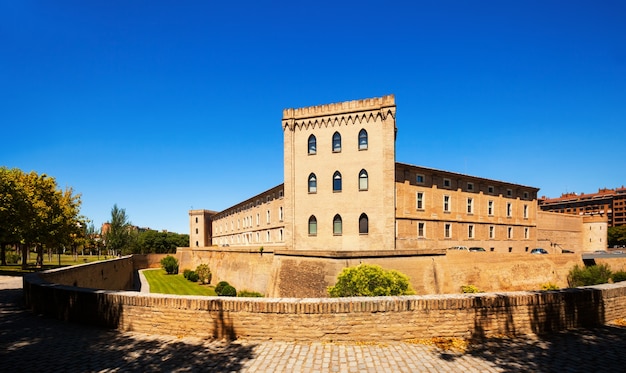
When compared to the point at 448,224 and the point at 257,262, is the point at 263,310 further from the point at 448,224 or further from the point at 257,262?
the point at 448,224

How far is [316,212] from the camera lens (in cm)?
2908

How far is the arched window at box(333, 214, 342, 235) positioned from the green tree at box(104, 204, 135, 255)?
53237mm

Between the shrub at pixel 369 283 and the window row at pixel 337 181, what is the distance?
12.2m

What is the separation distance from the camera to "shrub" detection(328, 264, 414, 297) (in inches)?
613

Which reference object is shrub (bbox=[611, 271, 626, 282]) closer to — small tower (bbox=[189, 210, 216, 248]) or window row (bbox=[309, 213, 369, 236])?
window row (bbox=[309, 213, 369, 236])

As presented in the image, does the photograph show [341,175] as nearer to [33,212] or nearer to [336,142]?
[336,142]

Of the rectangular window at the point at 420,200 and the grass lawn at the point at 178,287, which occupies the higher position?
the rectangular window at the point at 420,200

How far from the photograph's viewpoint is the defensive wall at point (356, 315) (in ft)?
22.2

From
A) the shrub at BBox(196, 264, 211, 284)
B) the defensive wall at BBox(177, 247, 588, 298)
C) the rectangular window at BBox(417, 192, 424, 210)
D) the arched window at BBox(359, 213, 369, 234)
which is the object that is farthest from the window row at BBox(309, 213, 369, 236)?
the shrub at BBox(196, 264, 211, 284)

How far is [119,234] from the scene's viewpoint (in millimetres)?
63219

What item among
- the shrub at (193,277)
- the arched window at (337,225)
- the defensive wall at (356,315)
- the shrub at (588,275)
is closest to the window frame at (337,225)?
the arched window at (337,225)

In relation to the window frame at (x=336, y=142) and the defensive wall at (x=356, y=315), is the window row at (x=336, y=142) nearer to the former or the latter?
the window frame at (x=336, y=142)

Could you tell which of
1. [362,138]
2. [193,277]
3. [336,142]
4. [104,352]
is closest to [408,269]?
[362,138]

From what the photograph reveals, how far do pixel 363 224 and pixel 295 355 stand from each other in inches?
879
